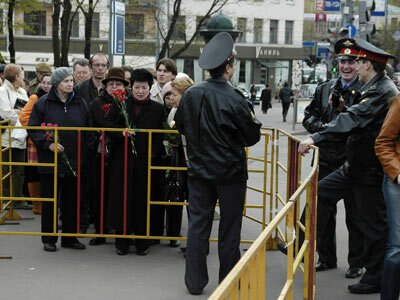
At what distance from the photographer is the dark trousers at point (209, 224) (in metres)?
5.80

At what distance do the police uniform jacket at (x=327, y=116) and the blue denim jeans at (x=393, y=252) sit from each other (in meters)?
1.33

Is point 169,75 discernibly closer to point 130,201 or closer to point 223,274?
point 130,201

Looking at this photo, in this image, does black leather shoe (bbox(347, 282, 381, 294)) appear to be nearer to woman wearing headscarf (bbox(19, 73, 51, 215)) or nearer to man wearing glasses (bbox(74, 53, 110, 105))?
man wearing glasses (bbox(74, 53, 110, 105))

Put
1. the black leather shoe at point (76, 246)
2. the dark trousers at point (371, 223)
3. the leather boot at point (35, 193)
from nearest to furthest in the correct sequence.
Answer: the dark trousers at point (371, 223) < the black leather shoe at point (76, 246) < the leather boot at point (35, 193)

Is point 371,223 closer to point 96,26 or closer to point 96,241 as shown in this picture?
point 96,241

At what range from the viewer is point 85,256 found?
23.9ft

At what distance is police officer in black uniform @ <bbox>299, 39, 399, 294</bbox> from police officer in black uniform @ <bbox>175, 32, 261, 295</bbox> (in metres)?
0.53

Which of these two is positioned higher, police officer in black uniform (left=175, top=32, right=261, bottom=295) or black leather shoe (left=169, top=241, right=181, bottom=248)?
police officer in black uniform (left=175, top=32, right=261, bottom=295)

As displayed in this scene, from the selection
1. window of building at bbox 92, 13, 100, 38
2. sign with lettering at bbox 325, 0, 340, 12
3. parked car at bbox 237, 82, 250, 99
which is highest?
sign with lettering at bbox 325, 0, 340, 12

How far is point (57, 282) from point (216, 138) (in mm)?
1922

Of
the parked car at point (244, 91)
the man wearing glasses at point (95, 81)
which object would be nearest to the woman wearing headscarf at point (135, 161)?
the parked car at point (244, 91)

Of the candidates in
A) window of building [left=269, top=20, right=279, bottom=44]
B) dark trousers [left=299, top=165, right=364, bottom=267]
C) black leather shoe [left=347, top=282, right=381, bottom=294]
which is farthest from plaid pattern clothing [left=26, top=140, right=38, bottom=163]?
window of building [left=269, top=20, right=279, bottom=44]

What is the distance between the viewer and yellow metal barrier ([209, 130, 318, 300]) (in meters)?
2.46

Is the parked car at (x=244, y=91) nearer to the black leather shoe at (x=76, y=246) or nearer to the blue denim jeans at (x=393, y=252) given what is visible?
the blue denim jeans at (x=393, y=252)
